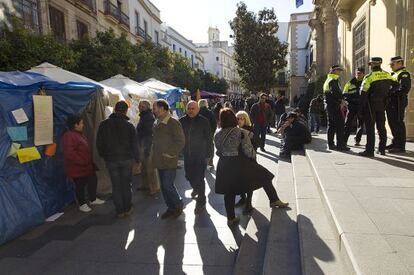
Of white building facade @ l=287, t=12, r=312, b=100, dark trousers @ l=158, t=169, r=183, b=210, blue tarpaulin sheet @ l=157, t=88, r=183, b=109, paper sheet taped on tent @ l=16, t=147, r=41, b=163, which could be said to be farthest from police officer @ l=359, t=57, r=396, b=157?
white building facade @ l=287, t=12, r=312, b=100

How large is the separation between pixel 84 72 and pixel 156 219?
10753mm

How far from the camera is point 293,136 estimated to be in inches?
350

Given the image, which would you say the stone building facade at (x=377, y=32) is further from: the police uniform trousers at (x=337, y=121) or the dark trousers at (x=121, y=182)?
the dark trousers at (x=121, y=182)

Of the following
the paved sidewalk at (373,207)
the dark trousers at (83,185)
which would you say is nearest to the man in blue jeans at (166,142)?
the dark trousers at (83,185)

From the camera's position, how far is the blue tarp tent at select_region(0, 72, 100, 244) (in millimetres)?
4730

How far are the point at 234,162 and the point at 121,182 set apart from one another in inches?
72.6

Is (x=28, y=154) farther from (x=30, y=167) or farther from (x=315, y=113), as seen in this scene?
(x=315, y=113)

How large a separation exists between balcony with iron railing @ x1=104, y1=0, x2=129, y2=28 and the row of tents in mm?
16242

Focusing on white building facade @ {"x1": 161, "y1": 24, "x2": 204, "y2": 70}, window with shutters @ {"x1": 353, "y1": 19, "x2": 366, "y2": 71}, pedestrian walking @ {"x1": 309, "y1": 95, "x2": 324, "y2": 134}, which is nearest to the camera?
window with shutters @ {"x1": 353, "y1": 19, "x2": 366, "y2": 71}

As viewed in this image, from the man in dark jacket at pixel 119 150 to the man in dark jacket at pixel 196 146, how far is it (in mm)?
781

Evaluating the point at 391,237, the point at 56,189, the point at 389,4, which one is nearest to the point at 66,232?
the point at 56,189

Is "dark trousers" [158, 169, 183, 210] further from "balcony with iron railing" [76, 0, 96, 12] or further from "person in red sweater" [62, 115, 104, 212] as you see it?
"balcony with iron railing" [76, 0, 96, 12]

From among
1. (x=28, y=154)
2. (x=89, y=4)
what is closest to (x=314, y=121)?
(x=28, y=154)

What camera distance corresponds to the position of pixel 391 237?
296 cm
